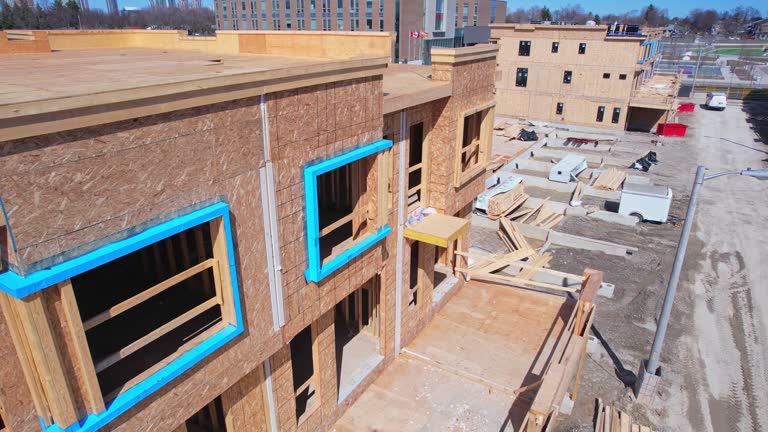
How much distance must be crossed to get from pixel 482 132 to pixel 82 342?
1263cm

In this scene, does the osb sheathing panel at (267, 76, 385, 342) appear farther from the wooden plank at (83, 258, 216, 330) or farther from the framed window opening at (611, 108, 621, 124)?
the framed window opening at (611, 108, 621, 124)

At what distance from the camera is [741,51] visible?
126 metres

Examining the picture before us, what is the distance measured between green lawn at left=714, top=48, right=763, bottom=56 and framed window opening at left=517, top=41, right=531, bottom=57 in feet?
346

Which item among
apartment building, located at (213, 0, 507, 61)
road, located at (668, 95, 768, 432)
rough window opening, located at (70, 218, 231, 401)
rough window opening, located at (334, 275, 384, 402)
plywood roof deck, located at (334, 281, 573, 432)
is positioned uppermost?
apartment building, located at (213, 0, 507, 61)

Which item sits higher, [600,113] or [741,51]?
[741,51]

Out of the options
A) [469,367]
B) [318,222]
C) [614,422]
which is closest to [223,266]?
[318,222]

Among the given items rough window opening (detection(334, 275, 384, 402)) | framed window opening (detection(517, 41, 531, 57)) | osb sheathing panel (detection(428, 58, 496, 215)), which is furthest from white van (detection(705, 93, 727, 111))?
rough window opening (detection(334, 275, 384, 402))

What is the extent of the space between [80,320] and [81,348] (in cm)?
35

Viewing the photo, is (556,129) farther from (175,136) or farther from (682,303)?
(175,136)

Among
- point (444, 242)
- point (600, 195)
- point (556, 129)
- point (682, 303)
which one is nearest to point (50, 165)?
point (444, 242)

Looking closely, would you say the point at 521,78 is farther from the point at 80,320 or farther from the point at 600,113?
the point at 80,320

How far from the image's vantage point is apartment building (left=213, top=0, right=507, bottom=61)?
68.5 meters

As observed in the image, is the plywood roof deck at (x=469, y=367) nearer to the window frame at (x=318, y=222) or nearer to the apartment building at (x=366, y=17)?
the window frame at (x=318, y=222)

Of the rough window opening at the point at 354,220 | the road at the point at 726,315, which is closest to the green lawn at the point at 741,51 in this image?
the road at the point at 726,315
